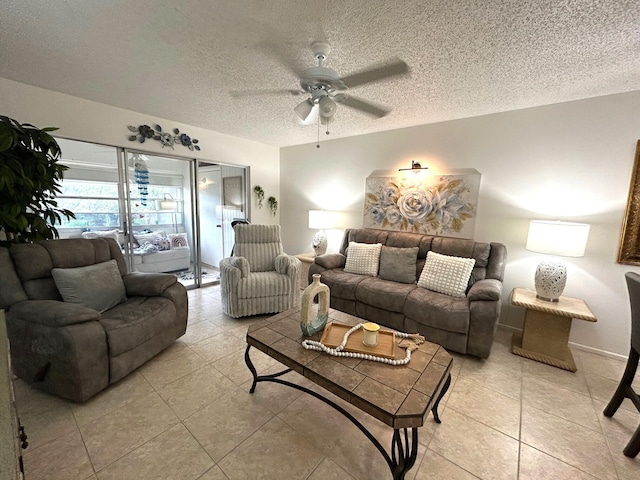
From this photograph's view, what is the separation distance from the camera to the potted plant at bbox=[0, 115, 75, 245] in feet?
6.07

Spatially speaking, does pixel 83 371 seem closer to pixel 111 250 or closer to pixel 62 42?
pixel 111 250

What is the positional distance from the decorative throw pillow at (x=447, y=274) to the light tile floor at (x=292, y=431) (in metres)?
0.74

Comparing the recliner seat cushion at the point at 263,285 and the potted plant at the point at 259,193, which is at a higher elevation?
the potted plant at the point at 259,193

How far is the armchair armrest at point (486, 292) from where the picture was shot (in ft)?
7.27

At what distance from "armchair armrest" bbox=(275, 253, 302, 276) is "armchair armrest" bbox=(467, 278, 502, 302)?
181cm

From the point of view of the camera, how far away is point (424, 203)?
331cm

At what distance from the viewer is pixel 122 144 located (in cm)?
309

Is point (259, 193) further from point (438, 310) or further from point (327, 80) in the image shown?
point (438, 310)

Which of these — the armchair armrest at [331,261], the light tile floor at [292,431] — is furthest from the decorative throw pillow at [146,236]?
the armchair armrest at [331,261]

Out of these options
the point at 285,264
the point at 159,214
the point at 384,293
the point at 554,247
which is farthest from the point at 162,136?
the point at 554,247

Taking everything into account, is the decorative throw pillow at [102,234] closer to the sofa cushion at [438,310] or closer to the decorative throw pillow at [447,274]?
the sofa cushion at [438,310]

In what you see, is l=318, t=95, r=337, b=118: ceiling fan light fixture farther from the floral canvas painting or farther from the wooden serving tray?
the floral canvas painting

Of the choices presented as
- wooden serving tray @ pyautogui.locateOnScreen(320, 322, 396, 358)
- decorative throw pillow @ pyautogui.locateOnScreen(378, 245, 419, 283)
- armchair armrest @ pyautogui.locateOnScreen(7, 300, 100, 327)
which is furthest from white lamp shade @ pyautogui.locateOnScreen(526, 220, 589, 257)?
armchair armrest @ pyautogui.locateOnScreen(7, 300, 100, 327)

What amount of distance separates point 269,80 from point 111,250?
2098 millimetres
